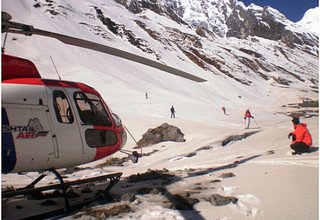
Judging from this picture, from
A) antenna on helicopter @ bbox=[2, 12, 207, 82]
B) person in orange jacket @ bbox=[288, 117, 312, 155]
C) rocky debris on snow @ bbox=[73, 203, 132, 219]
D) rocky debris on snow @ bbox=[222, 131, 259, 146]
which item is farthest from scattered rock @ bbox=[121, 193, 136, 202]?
rocky debris on snow @ bbox=[222, 131, 259, 146]

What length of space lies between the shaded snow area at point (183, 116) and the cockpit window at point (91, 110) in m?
1.71

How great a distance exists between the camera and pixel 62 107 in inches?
299

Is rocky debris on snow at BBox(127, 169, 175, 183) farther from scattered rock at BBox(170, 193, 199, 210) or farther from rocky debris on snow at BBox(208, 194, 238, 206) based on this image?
rocky debris on snow at BBox(208, 194, 238, 206)

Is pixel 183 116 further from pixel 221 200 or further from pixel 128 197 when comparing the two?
pixel 221 200

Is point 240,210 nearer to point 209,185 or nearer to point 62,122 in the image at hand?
point 209,185

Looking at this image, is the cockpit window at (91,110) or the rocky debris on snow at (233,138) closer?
the cockpit window at (91,110)

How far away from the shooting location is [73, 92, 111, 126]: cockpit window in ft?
26.2

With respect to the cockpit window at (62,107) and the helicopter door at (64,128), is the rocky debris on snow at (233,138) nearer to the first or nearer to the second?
the helicopter door at (64,128)

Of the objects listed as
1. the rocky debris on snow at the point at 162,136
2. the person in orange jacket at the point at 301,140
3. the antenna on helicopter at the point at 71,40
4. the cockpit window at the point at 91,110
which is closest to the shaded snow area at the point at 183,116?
the person in orange jacket at the point at 301,140

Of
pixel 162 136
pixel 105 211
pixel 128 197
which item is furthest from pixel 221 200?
pixel 162 136

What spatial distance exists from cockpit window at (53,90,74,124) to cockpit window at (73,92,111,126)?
284 millimetres

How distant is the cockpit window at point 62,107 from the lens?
24.3 feet

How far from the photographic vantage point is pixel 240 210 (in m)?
6.13

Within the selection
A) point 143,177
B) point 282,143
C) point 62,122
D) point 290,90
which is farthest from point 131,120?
point 290,90
